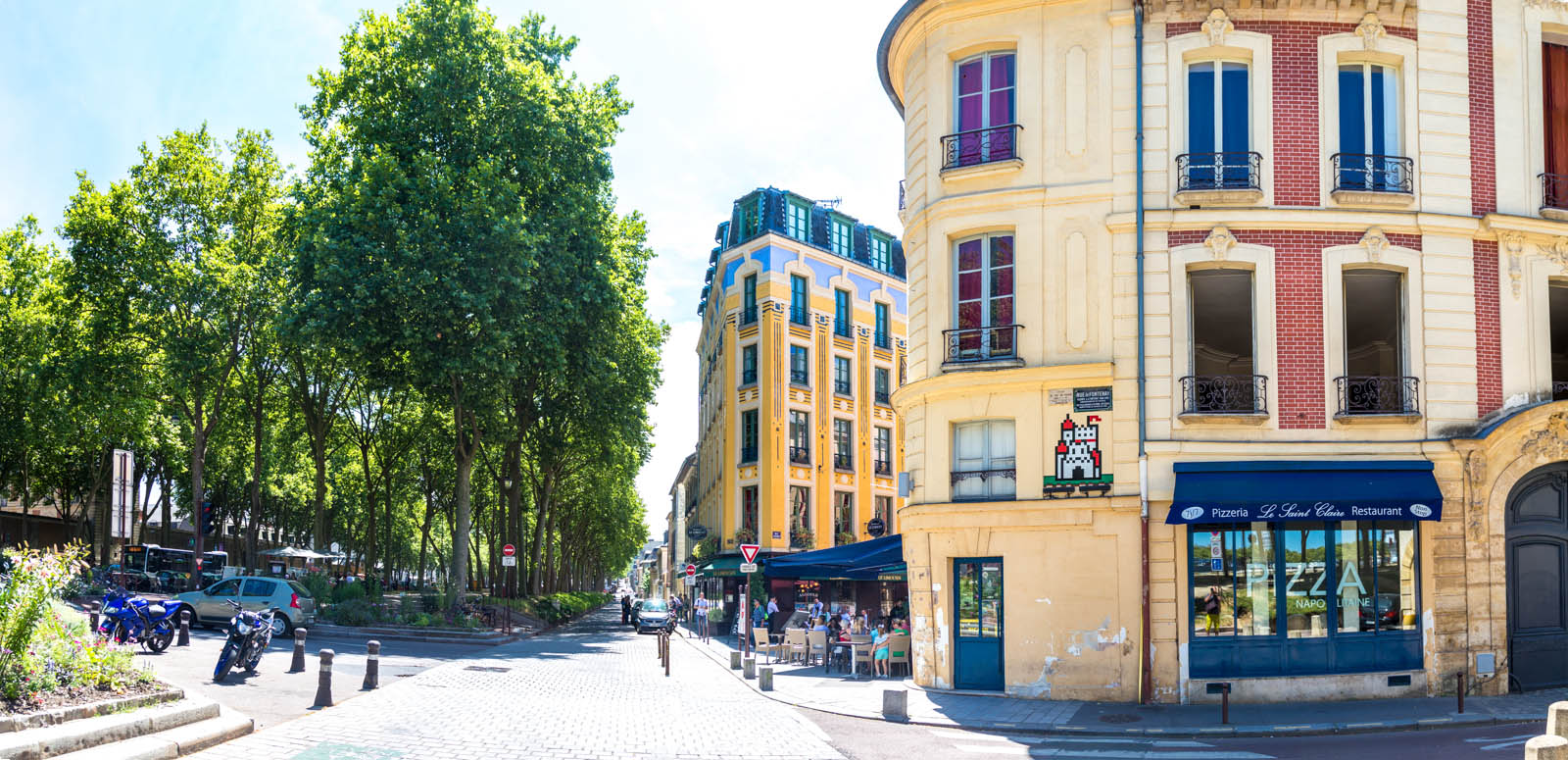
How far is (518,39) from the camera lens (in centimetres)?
3488

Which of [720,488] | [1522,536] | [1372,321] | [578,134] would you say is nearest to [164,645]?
[578,134]

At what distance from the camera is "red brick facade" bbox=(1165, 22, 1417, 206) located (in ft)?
61.5

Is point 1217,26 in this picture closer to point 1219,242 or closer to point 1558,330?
point 1219,242

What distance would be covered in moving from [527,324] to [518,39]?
357 inches

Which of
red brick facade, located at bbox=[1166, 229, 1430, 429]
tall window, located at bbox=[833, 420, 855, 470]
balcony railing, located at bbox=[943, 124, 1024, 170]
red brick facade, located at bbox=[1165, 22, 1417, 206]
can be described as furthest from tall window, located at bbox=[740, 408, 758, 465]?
red brick facade, located at bbox=[1165, 22, 1417, 206]

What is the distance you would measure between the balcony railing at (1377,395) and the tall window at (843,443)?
30.4 meters

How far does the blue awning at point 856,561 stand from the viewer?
2472 cm

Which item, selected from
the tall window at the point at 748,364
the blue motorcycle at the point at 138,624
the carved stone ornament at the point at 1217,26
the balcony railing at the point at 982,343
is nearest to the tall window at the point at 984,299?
the balcony railing at the point at 982,343

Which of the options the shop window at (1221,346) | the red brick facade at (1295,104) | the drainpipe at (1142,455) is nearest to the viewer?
the drainpipe at (1142,455)

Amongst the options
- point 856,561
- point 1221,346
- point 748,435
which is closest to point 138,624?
point 856,561

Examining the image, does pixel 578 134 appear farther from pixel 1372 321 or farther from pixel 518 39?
pixel 1372 321

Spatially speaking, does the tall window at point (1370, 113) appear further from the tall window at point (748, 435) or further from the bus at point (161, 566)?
the bus at point (161, 566)

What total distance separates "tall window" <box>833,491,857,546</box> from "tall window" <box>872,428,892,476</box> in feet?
7.75

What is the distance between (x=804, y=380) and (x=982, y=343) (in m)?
27.6
